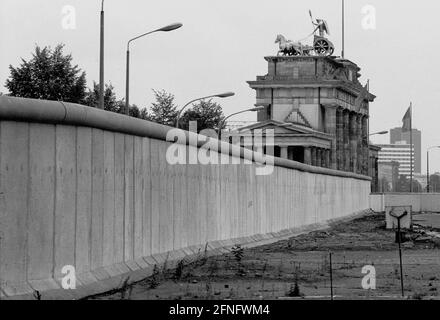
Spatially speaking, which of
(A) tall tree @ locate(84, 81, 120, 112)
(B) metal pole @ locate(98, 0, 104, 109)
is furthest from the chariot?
(B) metal pole @ locate(98, 0, 104, 109)

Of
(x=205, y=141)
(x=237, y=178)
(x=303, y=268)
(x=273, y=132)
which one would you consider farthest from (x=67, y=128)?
(x=273, y=132)

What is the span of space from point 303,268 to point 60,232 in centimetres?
741

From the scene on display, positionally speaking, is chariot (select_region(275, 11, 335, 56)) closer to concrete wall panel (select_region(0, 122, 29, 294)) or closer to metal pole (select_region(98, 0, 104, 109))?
metal pole (select_region(98, 0, 104, 109))

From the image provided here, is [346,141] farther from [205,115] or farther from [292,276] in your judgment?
[292,276]

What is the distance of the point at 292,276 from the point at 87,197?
4435 millimetres

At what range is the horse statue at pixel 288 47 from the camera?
6265 inches

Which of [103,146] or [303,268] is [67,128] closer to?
[103,146]

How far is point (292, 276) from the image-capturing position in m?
20.1

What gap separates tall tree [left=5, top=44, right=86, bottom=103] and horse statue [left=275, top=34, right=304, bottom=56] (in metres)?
87.8

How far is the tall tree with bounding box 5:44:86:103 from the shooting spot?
7156 cm

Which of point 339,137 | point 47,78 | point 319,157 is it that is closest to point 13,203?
point 47,78

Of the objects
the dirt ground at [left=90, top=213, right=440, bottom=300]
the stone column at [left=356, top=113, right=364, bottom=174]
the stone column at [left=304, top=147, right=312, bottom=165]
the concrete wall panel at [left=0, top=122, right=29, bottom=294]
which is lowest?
the dirt ground at [left=90, top=213, right=440, bottom=300]

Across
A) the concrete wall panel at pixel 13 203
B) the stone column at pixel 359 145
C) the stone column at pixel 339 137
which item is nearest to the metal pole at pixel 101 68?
the concrete wall panel at pixel 13 203

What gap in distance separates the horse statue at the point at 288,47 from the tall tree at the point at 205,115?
4084 centimetres
